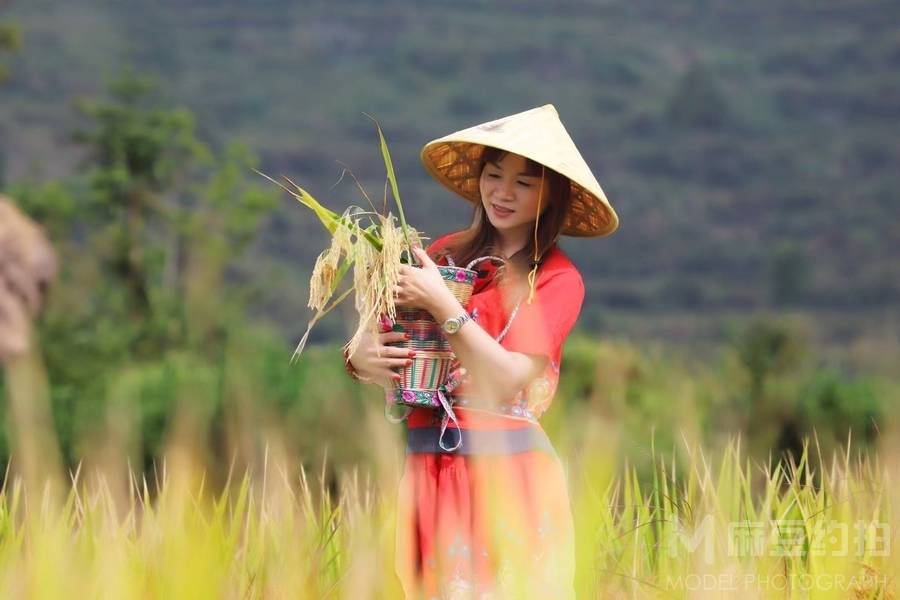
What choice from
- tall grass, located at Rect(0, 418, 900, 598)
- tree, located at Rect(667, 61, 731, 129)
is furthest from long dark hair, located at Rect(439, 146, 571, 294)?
tree, located at Rect(667, 61, 731, 129)

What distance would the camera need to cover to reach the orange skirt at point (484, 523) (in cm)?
193

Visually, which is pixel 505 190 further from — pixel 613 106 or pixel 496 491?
pixel 613 106

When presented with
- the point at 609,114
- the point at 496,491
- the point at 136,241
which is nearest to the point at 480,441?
the point at 496,491

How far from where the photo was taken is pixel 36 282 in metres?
1.20

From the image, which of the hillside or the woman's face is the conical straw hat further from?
the hillside

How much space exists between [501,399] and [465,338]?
0.13m

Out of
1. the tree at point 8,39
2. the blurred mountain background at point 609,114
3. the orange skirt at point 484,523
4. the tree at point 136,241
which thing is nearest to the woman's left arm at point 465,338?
the orange skirt at point 484,523

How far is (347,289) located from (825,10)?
5784 cm

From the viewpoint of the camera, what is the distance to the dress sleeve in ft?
6.32

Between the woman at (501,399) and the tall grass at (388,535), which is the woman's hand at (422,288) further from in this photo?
the tall grass at (388,535)

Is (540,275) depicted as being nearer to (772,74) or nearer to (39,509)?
(39,509)

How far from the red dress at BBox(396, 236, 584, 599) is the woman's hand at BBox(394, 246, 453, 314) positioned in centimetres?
15

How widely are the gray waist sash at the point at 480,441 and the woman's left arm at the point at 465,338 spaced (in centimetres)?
9

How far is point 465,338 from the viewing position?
1.84 m
